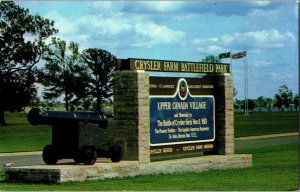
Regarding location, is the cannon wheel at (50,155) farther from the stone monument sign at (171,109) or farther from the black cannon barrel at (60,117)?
the stone monument sign at (171,109)

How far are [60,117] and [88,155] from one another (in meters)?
1.08

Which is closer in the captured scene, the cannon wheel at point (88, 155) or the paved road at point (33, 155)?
the cannon wheel at point (88, 155)

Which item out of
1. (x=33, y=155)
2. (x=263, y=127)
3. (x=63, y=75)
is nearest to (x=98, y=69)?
(x=63, y=75)

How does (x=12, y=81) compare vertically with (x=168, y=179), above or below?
above

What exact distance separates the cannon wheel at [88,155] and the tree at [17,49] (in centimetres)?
5499

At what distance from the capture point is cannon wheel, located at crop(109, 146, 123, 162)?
16263 mm

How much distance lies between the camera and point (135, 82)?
17000 mm

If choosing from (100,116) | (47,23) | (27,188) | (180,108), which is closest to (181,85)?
(180,108)

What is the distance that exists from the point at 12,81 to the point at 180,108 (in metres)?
54.6

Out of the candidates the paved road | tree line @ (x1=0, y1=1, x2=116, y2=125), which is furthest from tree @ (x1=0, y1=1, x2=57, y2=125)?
the paved road

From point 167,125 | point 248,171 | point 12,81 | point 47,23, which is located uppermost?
point 47,23

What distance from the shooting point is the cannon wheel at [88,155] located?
15.3 metres

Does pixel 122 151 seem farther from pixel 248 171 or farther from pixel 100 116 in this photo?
Result: pixel 248 171

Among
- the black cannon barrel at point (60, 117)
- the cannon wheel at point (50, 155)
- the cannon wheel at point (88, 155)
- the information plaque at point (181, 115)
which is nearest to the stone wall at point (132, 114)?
the information plaque at point (181, 115)
